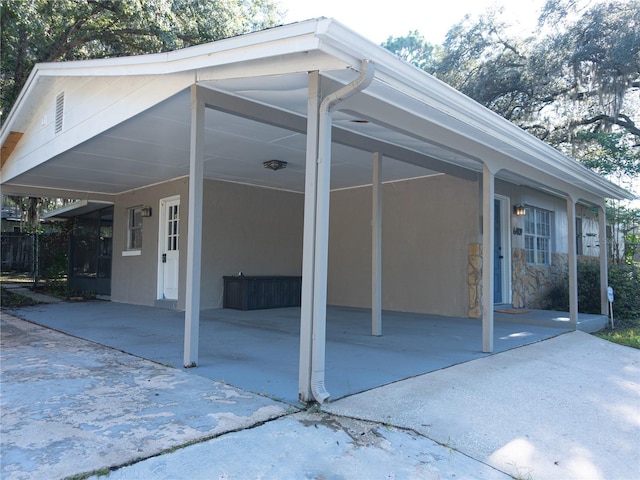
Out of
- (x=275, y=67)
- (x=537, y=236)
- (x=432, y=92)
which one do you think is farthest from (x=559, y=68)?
(x=275, y=67)

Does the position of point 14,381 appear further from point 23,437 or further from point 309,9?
point 309,9

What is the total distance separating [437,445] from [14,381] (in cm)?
331

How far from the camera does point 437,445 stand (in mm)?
2646

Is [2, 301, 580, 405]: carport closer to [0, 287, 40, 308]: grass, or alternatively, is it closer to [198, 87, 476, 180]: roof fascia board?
[0, 287, 40, 308]: grass

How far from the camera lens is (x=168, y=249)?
8.91 m

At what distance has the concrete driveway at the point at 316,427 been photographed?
2301 mm

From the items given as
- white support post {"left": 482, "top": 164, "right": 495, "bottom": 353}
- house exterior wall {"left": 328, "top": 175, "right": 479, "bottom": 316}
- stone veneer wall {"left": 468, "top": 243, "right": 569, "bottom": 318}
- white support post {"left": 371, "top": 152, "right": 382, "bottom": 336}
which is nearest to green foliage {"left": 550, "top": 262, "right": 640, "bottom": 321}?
stone veneer wall {"left": 468, "top": 243, "right": 569, "bottom": 318}

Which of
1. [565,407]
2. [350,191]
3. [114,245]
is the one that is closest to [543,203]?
[350,191]

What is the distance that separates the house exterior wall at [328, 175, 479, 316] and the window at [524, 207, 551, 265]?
2.12 m

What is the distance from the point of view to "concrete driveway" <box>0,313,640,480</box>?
7.55 feet

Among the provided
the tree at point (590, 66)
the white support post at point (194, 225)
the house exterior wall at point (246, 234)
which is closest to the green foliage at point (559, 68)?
the tree at point (590, 66)

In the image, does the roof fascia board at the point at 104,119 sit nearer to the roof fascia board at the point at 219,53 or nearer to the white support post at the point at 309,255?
the roof fascia board at the point at 219,53

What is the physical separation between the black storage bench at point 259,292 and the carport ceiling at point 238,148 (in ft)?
6.34

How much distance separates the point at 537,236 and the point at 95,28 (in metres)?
12.4
